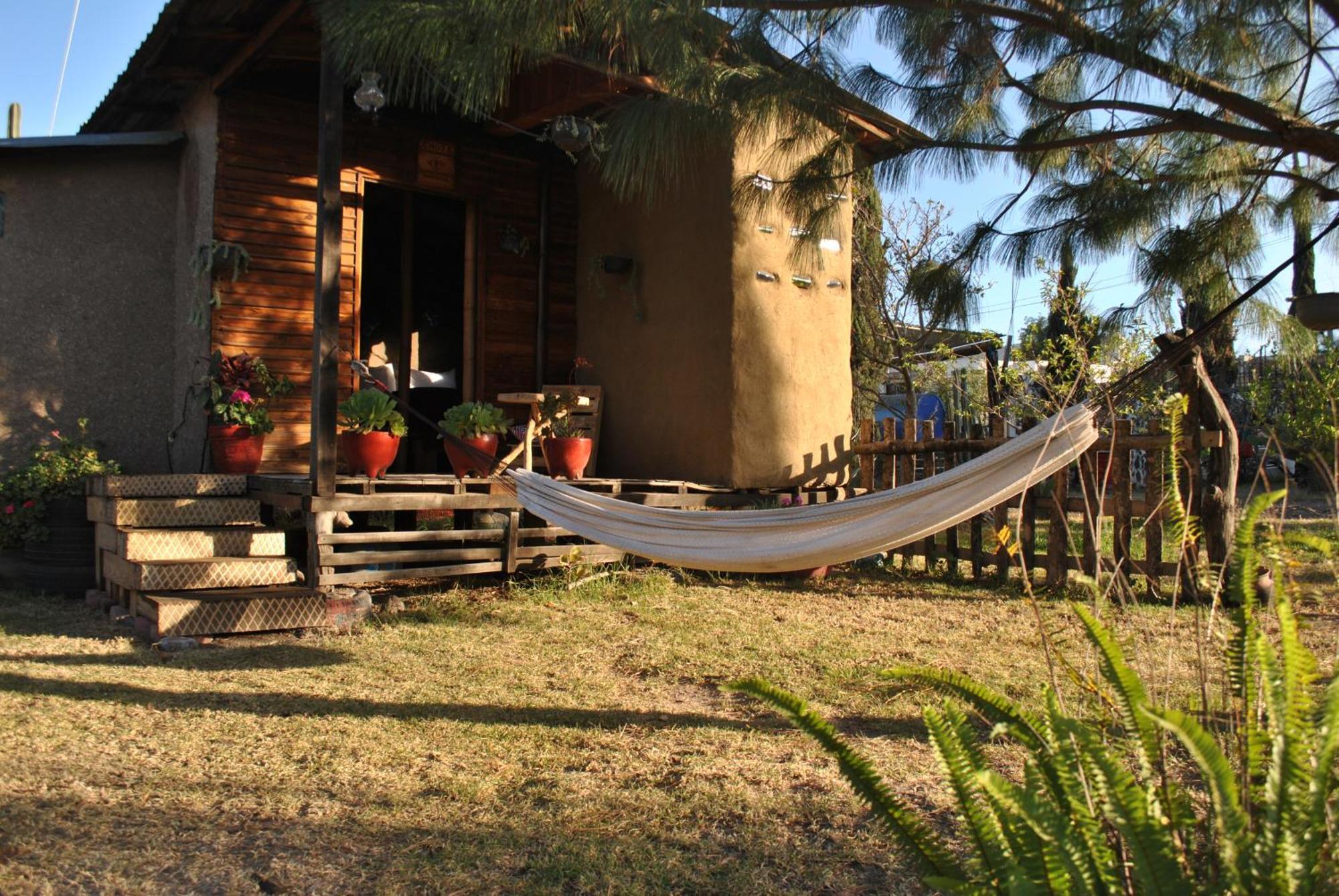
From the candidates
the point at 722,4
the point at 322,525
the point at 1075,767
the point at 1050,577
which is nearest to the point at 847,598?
the point at 1050,577

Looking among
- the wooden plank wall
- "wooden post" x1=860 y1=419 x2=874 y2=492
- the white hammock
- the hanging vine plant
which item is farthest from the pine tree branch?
the wooden plank wall

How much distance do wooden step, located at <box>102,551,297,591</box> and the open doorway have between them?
9.55 feet

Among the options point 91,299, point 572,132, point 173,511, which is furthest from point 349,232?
point 173,511

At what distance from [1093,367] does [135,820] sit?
23.6ft

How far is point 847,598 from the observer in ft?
16.9

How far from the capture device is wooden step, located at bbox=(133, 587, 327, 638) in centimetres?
384

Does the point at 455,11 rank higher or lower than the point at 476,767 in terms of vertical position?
higher

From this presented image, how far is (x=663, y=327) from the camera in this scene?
20.1 feet

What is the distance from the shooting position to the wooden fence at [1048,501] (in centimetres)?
482

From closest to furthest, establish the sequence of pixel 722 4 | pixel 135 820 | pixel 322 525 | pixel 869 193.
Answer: pixel 135 820, pixel 722 4, pixel 869 193, pixel 322 525

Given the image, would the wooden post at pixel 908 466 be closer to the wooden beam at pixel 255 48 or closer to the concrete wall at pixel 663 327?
the concrete wall at pixel 663 327

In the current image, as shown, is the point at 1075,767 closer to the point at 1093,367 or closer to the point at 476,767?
the point at 476,767

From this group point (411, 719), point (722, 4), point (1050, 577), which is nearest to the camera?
point (722, 4)

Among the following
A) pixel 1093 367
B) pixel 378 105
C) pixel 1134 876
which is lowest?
pixel 1134 876
